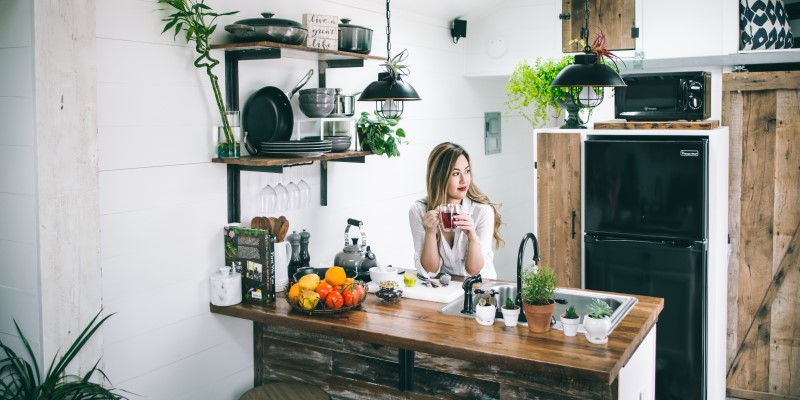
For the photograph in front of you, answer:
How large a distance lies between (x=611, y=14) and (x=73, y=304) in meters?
3.73

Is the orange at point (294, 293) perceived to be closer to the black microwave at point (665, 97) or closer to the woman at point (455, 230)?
the woman at point (455, 230)

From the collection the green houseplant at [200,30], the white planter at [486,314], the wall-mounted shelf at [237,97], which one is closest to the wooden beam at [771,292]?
the white planter at [486,314]

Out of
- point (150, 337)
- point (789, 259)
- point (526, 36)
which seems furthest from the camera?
point (526, 36)

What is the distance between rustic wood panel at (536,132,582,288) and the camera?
14.7 feet

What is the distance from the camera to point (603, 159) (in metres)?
4.31

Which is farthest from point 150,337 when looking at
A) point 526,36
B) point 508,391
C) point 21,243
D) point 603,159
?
point 526,36

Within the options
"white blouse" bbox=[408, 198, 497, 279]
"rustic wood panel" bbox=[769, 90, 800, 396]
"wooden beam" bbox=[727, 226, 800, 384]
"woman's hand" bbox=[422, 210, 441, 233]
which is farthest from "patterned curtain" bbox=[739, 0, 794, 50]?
"woman's hand" bbox=[422, 210, 441, 233]

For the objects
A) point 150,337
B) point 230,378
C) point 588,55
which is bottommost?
point 230,378

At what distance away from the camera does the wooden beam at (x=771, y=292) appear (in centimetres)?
443

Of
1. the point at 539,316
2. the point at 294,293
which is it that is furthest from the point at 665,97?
the point at 294,293

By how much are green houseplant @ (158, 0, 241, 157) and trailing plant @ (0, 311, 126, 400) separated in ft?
3.21

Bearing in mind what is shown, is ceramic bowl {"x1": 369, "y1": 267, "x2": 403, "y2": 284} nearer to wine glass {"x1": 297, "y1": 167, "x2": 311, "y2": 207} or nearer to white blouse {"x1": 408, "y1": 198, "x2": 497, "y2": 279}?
white blouse {"x1": 408, "y1": 198, "x2": 497, "y2": 279}

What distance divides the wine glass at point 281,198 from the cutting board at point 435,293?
0.70 metres

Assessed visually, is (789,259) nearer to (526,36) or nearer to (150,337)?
(526,36)
